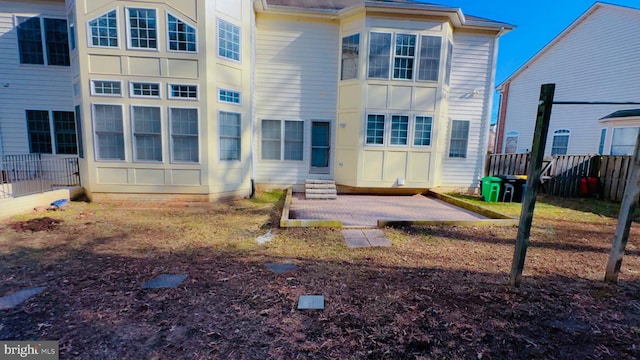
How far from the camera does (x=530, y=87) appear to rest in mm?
16812

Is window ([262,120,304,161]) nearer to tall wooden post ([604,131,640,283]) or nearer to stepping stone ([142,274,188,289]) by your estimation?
stepping stone ([142,274,188,289])

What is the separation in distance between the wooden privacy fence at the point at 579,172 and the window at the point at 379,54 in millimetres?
6409

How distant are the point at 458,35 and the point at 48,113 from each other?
563 inches

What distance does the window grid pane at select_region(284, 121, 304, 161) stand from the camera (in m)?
10.1

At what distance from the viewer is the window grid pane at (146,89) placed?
7832mm

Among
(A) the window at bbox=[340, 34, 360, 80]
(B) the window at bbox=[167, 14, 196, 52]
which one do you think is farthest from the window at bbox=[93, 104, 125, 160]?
(A) the window at bbox=[340, 34, 360, 80]

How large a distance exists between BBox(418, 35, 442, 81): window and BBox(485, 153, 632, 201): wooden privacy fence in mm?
5153

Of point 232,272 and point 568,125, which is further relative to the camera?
point 568,125

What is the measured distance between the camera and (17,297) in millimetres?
3307

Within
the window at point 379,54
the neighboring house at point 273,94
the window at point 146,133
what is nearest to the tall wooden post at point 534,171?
the neighboring house at point 273,94

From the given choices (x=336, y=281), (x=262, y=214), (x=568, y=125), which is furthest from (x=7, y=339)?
(x=568, y=125)

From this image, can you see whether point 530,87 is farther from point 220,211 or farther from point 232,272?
point 232,272

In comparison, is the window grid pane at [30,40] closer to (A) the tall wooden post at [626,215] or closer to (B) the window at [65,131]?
(B) the window at [65,131]

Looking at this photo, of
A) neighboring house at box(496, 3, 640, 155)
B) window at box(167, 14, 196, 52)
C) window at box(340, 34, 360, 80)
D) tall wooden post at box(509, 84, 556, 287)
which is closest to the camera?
tall wooden post at box(509, 84, 556, 287)
